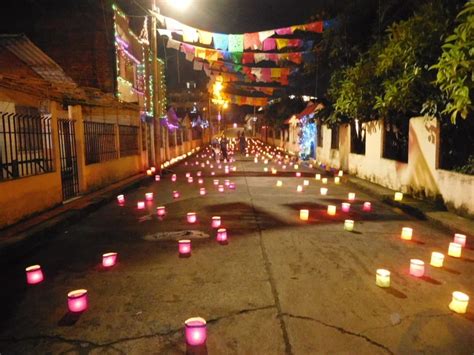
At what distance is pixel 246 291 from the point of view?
4.49 meters

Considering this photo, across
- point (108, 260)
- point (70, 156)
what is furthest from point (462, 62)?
point (70, 156)

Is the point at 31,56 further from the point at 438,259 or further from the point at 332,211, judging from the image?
the point at 438,259

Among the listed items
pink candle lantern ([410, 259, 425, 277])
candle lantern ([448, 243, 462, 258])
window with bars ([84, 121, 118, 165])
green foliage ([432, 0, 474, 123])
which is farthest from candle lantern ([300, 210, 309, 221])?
window with bars ([84, 121, 118, 165])

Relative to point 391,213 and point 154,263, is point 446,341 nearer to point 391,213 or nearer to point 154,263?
point 154,263

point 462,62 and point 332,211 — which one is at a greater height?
point 462,62

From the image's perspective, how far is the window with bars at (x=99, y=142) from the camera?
12.6 m

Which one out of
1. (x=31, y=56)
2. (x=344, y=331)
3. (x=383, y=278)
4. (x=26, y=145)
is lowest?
(x=344, y=331)

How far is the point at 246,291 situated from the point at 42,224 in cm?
511

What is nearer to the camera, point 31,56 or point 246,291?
point 246,291

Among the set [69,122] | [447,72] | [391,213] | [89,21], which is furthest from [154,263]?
[89,21]

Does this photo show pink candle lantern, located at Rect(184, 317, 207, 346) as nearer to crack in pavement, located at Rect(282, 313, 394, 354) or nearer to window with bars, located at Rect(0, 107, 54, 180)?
crack in pavement, located at Rect(282, 313, 394, 354)

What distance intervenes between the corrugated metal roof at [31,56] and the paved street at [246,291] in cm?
890

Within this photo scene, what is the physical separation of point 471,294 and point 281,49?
16.5 m

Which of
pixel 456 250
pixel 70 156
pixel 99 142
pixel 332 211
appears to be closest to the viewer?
pixel 456 250
